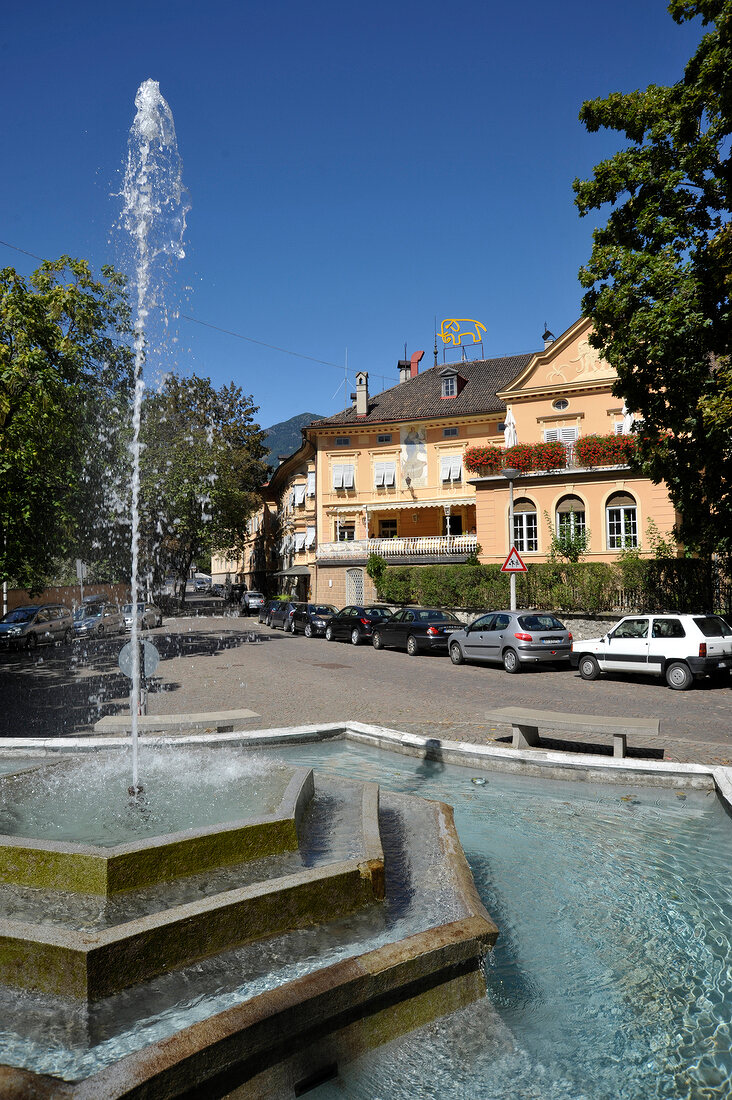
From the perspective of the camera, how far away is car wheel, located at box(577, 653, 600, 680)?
17672mm

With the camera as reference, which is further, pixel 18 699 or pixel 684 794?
pixel 18 699

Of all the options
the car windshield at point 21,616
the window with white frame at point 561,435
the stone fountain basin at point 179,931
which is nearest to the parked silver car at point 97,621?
the car windshield at point 21,616

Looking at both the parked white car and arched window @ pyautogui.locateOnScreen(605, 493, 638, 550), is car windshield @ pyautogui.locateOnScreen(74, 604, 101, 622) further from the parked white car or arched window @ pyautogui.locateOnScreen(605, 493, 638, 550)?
the parked white car

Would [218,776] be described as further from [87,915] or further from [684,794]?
[684,794]

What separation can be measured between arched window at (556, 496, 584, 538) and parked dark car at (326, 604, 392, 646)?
25.4 feet

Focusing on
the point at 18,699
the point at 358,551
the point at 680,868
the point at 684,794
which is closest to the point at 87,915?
the point at 680,868

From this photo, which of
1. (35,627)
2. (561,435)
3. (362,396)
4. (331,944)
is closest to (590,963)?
(331,944)

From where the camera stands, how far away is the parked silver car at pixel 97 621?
34.3m

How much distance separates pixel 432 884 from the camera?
4.68 meters

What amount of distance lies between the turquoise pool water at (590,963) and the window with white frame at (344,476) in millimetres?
38353

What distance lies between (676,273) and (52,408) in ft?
43.0

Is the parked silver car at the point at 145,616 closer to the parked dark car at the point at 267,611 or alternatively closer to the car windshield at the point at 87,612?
the car windshield at the point at 87,612

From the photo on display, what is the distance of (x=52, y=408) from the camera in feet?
49.3

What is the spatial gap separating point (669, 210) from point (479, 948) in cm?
1672
